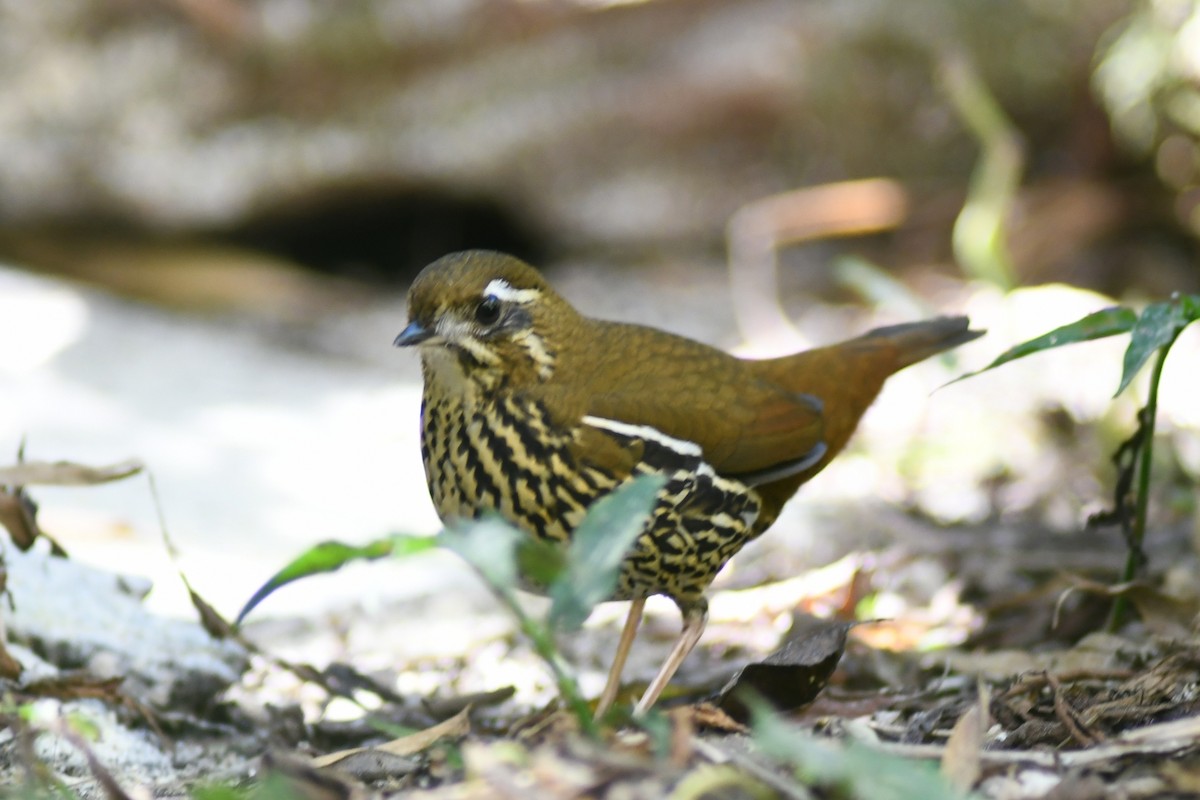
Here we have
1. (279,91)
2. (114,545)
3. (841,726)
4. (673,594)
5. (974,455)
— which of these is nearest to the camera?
(841,726)

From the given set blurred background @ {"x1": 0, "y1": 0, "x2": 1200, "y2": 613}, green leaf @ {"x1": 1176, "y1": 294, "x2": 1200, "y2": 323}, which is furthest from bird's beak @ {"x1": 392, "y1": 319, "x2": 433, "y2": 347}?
blurred background @ {"x1": 0, "y1": 0, "x2": 1200, "y2": 613}

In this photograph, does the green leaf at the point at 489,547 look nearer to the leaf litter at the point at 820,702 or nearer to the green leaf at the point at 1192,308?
the leaf litter at the point at 820,702

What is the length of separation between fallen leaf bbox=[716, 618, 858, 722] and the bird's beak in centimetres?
92

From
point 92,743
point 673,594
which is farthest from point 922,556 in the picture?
point 92,743

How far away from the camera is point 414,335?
2881mm

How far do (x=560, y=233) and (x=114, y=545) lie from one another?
4040 mm

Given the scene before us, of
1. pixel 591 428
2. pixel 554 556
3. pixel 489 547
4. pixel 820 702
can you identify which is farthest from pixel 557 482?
pixel 489 547

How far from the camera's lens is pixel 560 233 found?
803 cm

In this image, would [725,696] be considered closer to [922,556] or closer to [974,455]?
[922,556]

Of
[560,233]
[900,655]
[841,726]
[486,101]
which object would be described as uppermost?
[486,101]

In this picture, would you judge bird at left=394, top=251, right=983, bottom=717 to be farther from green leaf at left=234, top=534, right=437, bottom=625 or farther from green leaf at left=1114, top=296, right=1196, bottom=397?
green leaf at left=1114, top=296, right=1196, bottom=397

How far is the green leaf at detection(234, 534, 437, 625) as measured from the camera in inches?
75.7

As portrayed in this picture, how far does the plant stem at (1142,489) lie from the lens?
2.92 meters

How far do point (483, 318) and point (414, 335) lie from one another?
0.56 feet
